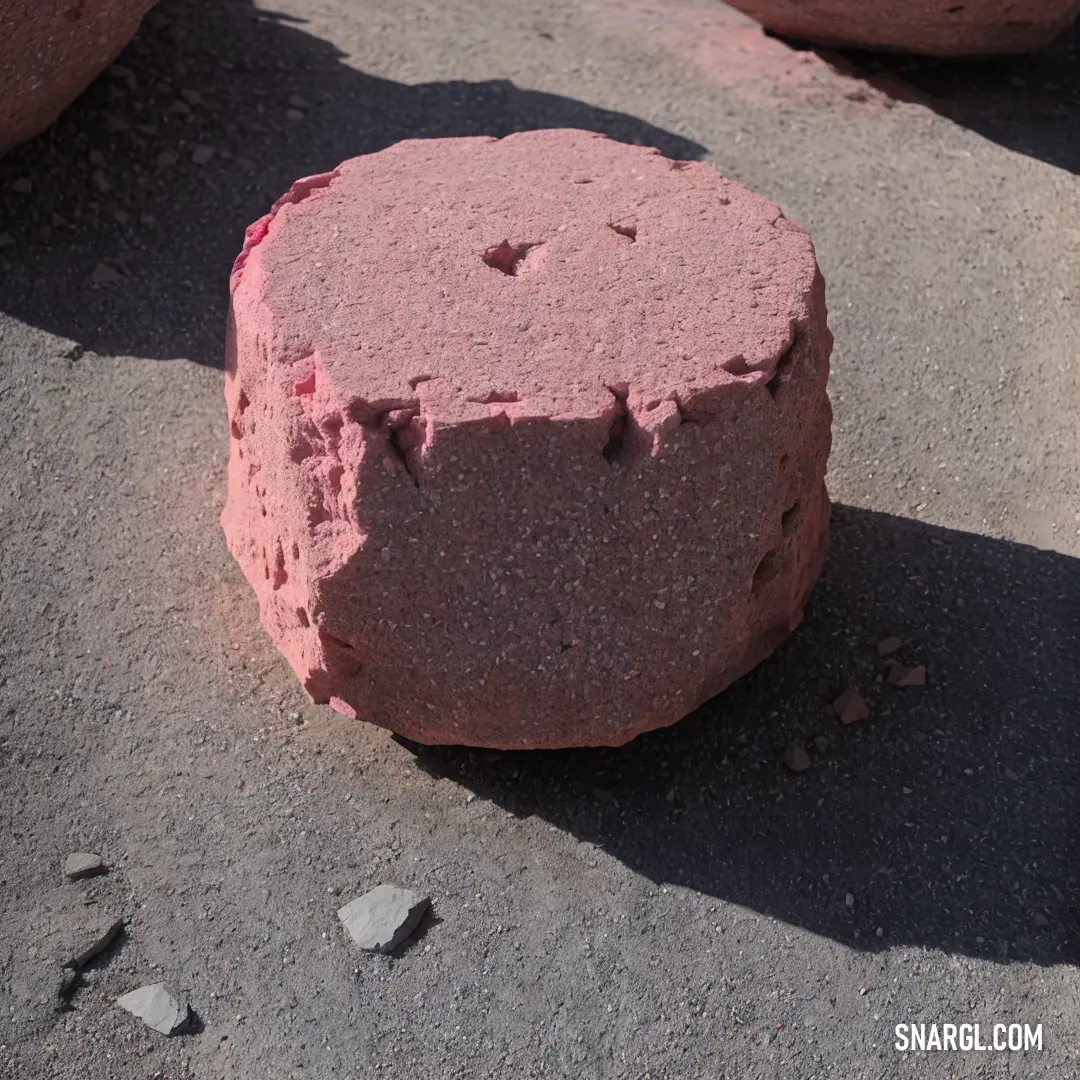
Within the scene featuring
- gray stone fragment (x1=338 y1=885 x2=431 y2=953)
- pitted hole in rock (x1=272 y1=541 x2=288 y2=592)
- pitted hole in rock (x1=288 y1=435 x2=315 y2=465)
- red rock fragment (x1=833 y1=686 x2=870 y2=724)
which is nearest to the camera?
pitted hole in rock (x1=288 y1=435 x2=315 y2=465)

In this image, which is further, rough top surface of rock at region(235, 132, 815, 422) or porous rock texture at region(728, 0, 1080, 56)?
porous rock texture at region(728, 0, 1080, 56)

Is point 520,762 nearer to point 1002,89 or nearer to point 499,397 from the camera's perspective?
point 499,397

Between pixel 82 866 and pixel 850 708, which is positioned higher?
pixel 850 708

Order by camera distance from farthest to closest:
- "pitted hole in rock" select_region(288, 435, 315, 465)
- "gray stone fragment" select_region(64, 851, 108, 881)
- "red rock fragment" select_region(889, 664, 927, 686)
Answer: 1. "red rock fragment" select_region(889, 664, 927, 686)
2. "gray stone fragment" select_region(64, 851, 108, 881)
3. "pitted hole in rock" select_region(288, 435, 315, 465)

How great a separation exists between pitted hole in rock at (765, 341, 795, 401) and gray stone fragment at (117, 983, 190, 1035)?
2.01m

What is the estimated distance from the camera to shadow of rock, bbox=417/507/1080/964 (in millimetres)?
3488

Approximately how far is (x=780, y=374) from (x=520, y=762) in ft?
4.10

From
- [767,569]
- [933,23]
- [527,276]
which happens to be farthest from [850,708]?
[933,23]

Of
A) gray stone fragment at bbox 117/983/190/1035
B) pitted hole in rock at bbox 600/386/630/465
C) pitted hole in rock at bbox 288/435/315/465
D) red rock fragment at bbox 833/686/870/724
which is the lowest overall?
gray stone fragment at bbox 117/983/190/1035

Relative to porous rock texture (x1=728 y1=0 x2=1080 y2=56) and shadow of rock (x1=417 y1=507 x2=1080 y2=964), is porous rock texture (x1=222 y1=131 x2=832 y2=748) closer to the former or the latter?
shadow of rock (x1=417 y1=507 x2=1080 y2=964)

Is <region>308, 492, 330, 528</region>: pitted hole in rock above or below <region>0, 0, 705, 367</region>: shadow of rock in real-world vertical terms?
above

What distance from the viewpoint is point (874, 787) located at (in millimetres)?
3709

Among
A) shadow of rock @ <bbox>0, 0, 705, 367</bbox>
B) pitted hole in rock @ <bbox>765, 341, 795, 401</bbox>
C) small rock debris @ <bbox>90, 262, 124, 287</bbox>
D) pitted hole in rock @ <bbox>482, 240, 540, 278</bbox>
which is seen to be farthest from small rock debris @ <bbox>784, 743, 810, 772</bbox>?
small rock debris @ <bbox>90, 262, 124, 287</bbox>

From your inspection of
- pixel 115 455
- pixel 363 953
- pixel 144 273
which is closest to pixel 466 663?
pixel 363 953
